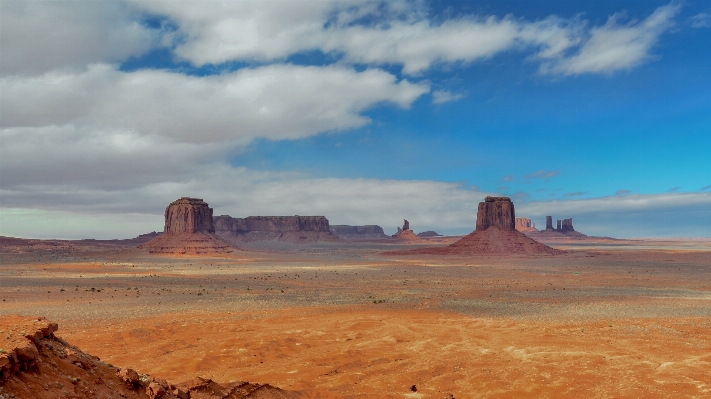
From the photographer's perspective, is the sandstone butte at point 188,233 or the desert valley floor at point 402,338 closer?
the desert valley floor at point 402,338

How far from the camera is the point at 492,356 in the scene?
1543 centimetres

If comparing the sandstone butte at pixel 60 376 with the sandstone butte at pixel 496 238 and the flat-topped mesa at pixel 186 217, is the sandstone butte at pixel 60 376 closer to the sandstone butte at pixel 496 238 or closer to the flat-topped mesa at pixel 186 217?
the sandstone butte at pixel 496 238

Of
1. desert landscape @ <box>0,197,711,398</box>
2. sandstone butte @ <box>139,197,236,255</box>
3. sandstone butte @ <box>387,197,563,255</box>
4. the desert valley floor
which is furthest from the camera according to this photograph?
sandstone butte @ <box>139,197,236,255</box>

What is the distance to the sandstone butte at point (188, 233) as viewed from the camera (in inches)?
4224

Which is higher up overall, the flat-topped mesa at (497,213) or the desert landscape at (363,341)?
the flat-topped mesa at (497,213)

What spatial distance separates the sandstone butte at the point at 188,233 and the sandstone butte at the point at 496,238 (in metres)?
49.4

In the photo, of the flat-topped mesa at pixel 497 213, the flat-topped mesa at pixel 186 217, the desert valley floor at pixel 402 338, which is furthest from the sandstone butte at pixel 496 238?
the desert valley floor at pixel 402 338

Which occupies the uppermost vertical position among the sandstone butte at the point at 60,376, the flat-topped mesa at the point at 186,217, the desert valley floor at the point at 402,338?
the flat-topped mesa at the point at 186,217

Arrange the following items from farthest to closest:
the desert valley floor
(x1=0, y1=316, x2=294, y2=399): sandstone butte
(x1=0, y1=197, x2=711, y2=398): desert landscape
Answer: the desert valley floor
(x1=0, y1=197, x2=711, y2=398): desert landscape
(x1=0, y1=316, x2=294, y2=399): sandstone butte

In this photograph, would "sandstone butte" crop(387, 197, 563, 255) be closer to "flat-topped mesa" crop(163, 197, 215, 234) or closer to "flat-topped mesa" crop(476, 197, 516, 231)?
"flat-topped mesa" crop(476, 197, 516, 231)

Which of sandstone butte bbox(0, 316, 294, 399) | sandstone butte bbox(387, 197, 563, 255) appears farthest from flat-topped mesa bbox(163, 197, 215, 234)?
sandstone butte bbox(0, 316, 294, 399)

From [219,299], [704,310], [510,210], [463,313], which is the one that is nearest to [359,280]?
[219,299]

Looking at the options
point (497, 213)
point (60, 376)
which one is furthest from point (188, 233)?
point (60, 376)

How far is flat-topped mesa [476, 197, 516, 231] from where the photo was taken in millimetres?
109688
